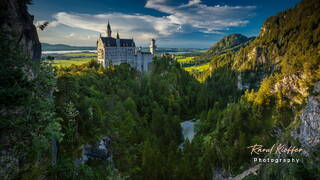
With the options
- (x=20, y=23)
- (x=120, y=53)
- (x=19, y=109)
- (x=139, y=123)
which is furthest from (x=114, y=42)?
(x=19, y=109)

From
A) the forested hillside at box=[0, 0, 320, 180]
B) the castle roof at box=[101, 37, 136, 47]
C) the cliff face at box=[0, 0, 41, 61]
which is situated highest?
the castle roof at box=[101, 37, 136, 47]

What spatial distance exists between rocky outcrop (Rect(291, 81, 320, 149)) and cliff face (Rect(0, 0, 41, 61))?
37865 mm

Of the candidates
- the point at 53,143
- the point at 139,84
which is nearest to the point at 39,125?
the point at 53,143

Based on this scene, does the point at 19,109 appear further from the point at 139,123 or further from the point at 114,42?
the point at 114,42

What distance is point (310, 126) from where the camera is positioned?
30.0 m

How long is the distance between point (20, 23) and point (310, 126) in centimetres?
4157

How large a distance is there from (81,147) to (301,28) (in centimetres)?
13329

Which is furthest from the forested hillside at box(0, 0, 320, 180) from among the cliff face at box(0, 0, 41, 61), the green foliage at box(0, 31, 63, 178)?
the cliff face at box(0, 0, 41, 61)

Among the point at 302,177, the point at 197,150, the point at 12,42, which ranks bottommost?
the point at 197,150

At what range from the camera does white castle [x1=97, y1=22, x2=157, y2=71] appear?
8056 cm

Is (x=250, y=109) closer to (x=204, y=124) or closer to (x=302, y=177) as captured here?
(x=204, y=124)

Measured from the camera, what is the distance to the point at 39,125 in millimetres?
10141

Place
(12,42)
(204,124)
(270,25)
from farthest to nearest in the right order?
1. (270,25)
2. (204,124)
3. (12,42)

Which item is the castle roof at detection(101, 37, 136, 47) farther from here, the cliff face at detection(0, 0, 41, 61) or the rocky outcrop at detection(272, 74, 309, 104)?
the rocky outcrop at detection(272, 74, 309, 104)
